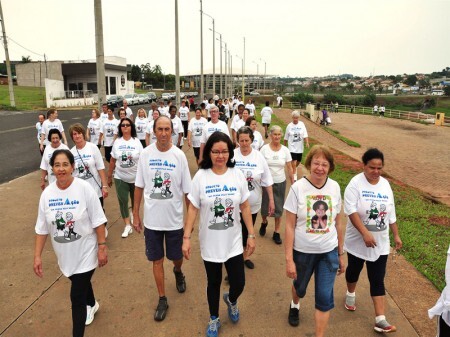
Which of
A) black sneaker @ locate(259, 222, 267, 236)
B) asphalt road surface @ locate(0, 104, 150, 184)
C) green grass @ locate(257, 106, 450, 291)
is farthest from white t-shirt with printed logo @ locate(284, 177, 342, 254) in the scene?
asphalt road surface @ locate(0, 104, 150, 184)

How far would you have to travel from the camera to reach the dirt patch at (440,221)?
6.73 m

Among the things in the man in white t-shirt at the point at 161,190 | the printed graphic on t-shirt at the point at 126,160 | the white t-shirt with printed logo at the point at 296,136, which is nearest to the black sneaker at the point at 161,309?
the man in white t-shirt at the point at 161,190

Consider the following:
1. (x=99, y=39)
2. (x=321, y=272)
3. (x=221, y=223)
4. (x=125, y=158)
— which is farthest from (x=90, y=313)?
(x=99, y=39)

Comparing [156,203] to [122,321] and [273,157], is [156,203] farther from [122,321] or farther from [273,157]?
[273,157]

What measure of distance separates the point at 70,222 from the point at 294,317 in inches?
93.3

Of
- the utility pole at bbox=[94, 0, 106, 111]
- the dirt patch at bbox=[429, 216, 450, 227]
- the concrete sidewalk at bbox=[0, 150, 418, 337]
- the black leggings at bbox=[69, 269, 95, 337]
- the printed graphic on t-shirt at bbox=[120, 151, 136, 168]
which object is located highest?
the utility pole at bbox=[94, 0, 106, 111]

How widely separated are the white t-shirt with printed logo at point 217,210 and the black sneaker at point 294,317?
0.98 meters

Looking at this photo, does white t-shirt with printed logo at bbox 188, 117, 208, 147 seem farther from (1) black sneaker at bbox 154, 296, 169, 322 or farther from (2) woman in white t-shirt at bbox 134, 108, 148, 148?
(1) black sneaker at bbox 154, 296, 169, 322

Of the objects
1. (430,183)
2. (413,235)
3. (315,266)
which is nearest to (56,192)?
(315,266)

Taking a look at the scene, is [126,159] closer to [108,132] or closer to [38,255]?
[38,255]

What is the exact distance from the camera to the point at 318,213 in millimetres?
3182

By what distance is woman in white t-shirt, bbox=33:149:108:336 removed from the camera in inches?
123

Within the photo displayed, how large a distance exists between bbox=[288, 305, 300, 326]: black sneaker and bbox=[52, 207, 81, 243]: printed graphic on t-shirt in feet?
7.32

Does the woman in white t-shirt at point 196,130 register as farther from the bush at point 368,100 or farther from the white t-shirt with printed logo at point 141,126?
the bush at point 368,100
